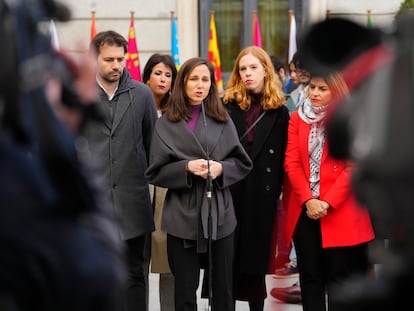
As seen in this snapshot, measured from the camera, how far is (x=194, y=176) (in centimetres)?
624

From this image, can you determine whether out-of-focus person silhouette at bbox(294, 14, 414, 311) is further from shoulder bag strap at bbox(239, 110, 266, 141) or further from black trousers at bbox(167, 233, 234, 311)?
shoulder bag strap at bbox(239, 110, 266, 141)

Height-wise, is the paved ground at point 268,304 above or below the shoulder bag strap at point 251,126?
below

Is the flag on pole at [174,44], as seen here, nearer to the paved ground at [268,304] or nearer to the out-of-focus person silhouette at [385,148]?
the paved ground at [268,304]

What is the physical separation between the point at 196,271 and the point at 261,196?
0.69 meters

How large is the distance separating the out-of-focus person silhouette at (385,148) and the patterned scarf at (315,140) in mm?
3652

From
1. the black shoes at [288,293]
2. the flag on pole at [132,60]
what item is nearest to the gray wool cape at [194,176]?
the black shoes at [288,293]

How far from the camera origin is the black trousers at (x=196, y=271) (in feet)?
20.2

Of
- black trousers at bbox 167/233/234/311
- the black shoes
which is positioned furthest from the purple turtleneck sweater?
the black shoes

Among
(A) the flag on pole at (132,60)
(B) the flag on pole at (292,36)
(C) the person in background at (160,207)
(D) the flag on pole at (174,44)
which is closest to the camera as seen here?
(C) the person in background at (160,207)

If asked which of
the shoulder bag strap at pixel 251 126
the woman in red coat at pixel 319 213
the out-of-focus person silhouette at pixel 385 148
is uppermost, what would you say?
the out-of-focus person silhouette at pixel 385 148

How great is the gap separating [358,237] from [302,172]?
54cm

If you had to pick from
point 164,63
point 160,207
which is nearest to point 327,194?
point 160,207

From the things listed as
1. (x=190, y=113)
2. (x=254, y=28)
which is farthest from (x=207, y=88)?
(x=254, y=28)

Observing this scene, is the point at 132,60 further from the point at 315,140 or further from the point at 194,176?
the point at 315,140
